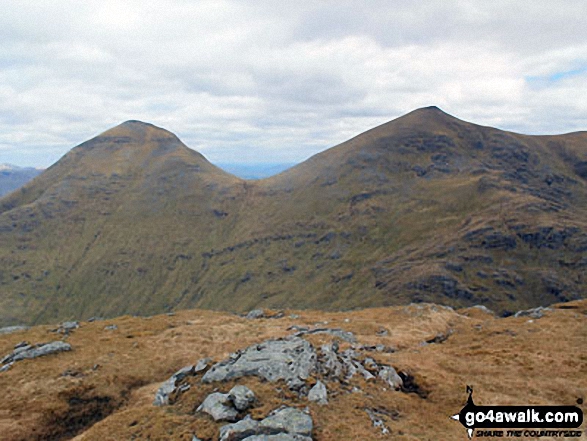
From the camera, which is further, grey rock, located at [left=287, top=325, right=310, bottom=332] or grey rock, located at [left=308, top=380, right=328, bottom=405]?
grey rock, located at [left=287, top=325, right=310, bottom=332]

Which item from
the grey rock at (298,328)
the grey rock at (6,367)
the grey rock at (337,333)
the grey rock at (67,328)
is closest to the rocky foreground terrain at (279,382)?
the grey rock at (6,367)

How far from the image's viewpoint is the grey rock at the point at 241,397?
29.4 metres

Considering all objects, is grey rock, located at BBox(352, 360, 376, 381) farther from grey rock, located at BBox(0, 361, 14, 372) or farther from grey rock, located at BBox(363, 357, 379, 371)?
grey rock, located at BBox(0, 361, 14, 372)

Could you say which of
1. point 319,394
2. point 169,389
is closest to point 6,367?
point 169,389

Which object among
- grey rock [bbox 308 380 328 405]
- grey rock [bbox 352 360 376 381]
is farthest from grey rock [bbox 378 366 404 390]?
grey rock [bbox 308 380 328 405]

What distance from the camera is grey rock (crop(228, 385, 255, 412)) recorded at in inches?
1158

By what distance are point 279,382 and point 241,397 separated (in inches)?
173

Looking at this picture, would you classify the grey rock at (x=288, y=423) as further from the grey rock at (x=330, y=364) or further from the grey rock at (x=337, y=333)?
the grey rock at (x=337, y=333)

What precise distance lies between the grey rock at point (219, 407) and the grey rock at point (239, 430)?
1456 mm

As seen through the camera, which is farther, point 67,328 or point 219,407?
point 67,328

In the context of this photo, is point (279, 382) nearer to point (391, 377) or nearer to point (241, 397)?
point (241, 397)

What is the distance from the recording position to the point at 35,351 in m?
51.0

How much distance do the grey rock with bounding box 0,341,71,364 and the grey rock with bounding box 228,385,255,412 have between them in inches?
1390

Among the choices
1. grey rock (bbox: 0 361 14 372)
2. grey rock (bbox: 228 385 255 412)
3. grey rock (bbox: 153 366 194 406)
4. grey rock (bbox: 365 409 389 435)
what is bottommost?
grey rock (bbox: 0 361 14 372)
